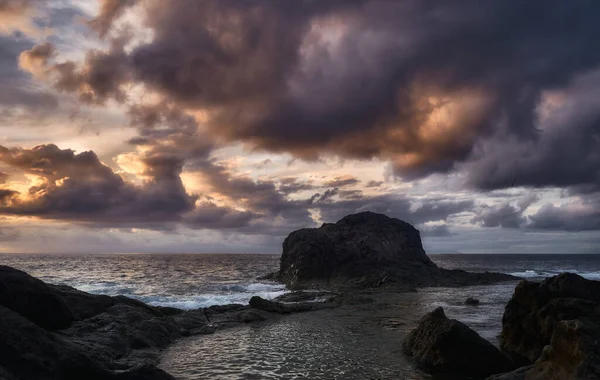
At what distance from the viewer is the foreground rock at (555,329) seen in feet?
34.3

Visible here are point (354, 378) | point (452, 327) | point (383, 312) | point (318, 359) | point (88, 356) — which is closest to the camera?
point (88, 356)

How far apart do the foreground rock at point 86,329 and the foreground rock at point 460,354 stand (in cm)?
1153

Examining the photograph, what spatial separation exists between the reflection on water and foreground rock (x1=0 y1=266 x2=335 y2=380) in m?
1.98

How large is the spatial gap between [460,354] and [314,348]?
8.00 m

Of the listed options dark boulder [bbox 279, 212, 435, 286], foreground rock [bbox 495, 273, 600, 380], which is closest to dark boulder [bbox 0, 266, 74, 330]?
foreground rock [bbox 495, 273, 600, 380]

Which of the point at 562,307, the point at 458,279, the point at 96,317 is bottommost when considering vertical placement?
the point at 458,279

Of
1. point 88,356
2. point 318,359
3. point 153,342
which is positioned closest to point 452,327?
point 318,359

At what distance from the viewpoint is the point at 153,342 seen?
23.0 meters

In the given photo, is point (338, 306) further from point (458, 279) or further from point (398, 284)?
point (458, 279)

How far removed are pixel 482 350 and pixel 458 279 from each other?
58.2 metres

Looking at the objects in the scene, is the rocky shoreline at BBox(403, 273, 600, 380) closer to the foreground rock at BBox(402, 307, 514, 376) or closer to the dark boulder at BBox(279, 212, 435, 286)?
the foreground rock at BBox(402, 307, 514, 376)

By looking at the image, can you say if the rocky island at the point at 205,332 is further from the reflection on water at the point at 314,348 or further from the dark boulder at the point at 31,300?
the reflection on water at the point at 314,348

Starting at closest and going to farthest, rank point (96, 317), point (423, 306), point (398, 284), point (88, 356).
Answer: point (88, 356), point (96, 317), point (423, 306), point (398, 284)

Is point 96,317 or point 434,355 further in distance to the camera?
point 96,317
